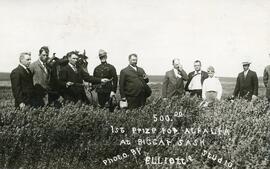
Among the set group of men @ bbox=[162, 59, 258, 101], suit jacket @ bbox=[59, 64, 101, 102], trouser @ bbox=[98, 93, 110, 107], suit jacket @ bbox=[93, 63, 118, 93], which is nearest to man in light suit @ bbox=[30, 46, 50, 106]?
suit jacket @ bbox=[59, 64, 101, 102]

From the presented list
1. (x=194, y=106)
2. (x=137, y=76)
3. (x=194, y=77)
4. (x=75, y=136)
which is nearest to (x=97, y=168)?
(x=75, y=136)

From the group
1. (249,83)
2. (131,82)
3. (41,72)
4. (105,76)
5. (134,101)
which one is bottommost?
(134,101)

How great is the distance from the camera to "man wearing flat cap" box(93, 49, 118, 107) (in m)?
10.9

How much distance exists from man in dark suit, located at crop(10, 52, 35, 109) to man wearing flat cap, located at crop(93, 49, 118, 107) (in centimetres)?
210

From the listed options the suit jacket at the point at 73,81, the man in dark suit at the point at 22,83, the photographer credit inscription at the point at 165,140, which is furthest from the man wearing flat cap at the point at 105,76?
the photographer credit inscription at the point at 165,140

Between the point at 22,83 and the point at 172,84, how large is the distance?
154 inches

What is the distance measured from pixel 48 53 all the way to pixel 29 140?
3140 mm

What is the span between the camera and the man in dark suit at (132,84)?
1025 cm

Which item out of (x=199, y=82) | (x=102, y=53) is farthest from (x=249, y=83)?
(x=102, y=53)

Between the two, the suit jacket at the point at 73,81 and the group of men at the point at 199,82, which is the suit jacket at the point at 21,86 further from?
the group of men at the point at 199,82

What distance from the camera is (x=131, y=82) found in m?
10.3

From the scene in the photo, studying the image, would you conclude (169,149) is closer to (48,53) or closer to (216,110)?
(216,110)

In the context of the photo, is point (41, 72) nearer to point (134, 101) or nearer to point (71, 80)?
point (71, 80)

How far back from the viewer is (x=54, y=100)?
34.0ft
